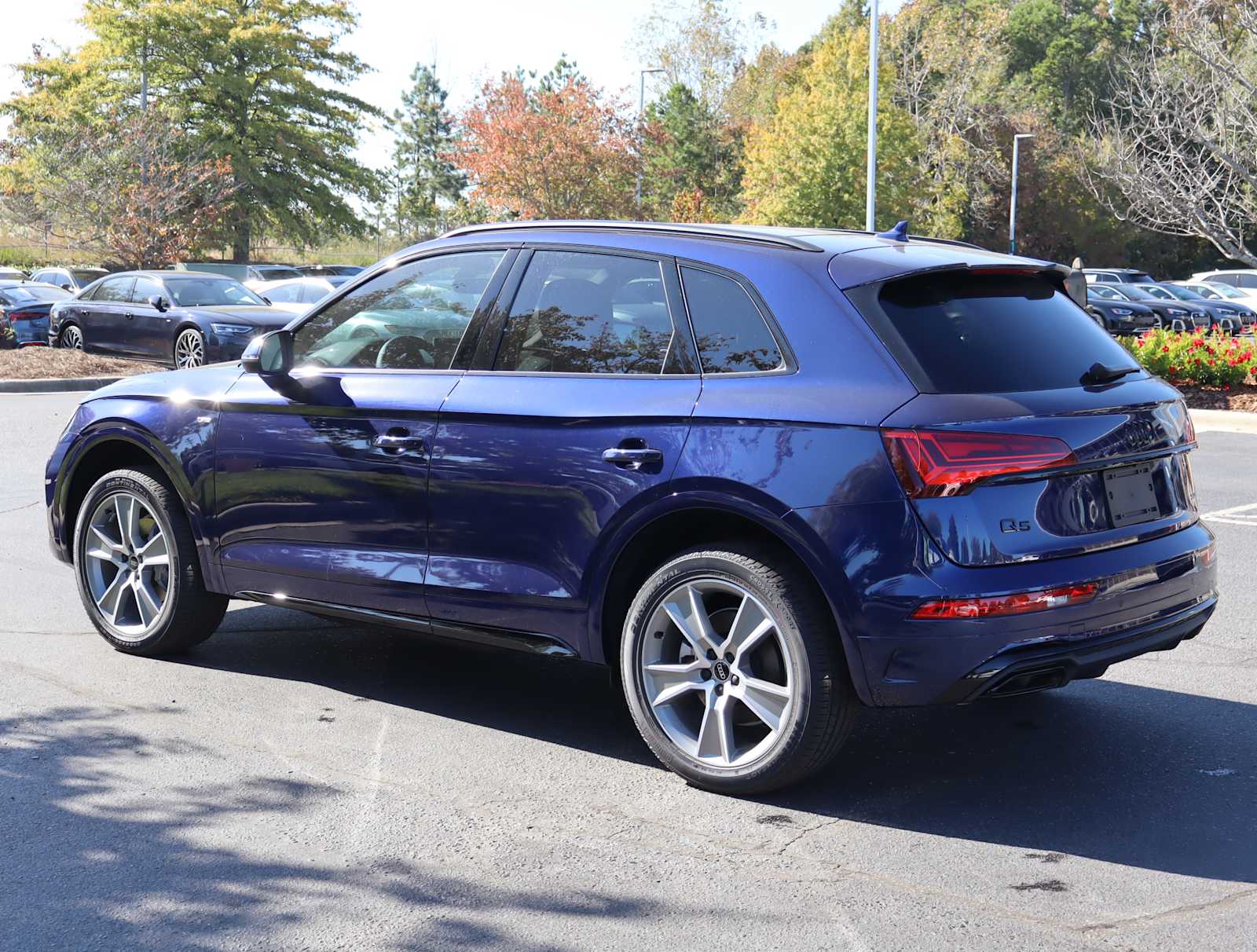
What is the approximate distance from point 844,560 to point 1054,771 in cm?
122

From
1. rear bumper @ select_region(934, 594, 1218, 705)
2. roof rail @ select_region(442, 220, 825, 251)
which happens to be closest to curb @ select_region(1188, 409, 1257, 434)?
roof rail @ select_region(442, 220, 825, 251)

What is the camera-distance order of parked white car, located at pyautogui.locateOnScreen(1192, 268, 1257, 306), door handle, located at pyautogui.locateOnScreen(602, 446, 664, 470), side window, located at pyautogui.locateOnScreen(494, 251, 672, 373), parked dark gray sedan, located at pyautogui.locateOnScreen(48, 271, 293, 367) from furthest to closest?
parked white car, located at pyautogui.locateOnScreen(1192, 268, 1257, 306), parked dark gray sedan, located at pyautogui.locateOnScreen(48, 271, 293, 367), side window, located at pyautogui.locateOnScreen(494, 251, 672, 373), door handle, located at pyautogui.locateOnScreen(602, 446, 664, 470)

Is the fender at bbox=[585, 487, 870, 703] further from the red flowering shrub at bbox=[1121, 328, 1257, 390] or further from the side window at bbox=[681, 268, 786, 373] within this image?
the red flowering shrub at bbox=[1121, 328, 1257, 390]

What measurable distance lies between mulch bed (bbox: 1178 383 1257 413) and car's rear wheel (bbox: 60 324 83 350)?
53.0 ft

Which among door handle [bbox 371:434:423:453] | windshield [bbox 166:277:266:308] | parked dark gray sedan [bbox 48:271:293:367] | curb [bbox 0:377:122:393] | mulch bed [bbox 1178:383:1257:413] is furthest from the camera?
windshield [bbox 166:277:266:308]

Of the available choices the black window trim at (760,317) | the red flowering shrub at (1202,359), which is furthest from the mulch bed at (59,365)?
the black window trim at (760,317)

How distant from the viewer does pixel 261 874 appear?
392cm

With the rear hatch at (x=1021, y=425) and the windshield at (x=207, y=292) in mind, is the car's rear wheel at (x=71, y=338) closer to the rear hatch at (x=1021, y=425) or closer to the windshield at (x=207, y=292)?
the windshield at (x=207, y=292)

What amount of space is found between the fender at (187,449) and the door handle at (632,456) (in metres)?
1.98

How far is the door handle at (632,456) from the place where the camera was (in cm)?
453

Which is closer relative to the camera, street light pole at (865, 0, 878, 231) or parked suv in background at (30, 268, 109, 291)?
street light pole at (865, 0, 878, 231)

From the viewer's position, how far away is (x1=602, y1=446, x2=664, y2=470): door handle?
453 centimetres

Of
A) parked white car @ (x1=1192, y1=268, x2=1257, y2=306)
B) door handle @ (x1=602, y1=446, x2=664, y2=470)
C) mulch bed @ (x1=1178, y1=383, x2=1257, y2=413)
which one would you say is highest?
parked white car @ (x1=1192, y1=268, x2=1257, y2=306)

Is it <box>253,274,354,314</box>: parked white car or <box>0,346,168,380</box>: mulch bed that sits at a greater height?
<box>253,274,354,314</box>: parked white car
